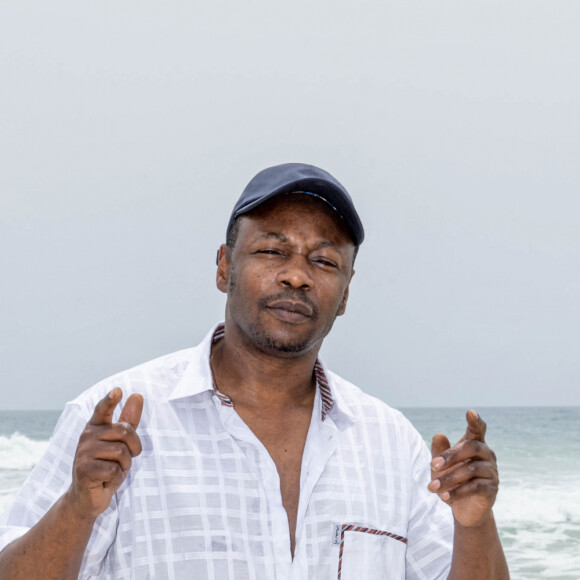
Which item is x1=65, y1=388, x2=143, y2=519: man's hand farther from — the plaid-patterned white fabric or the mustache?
the mustache

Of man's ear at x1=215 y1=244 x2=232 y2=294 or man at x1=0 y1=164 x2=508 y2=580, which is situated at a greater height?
man's ear at x1=215 y1=244 x2=232 y2=294

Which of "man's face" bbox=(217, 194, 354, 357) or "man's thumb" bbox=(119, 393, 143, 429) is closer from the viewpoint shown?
"man's thumb" bbox=(119, 393, 143, 429)

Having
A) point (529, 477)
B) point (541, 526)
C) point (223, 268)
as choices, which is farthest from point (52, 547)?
point (529, 477)

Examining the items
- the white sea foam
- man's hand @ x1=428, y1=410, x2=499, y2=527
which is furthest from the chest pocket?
the white sea foam

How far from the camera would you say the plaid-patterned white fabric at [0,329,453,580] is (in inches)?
86.6

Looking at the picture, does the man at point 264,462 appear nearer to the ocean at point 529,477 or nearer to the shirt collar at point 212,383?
the shirt collar at point 212,383

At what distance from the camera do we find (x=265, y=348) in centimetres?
252

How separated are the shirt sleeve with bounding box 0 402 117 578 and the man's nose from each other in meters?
0.68

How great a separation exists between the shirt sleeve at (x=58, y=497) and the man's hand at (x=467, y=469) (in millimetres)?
864

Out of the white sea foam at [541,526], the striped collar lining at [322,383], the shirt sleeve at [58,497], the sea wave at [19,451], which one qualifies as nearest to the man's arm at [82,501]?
the shirt sleeve at [58,497]

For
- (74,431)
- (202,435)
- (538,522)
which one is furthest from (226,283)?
(538,522)

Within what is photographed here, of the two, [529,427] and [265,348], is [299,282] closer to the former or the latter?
[265,348]

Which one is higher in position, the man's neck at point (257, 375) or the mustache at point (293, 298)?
the mustache at point (293, 298)

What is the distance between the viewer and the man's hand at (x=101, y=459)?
1.89m
